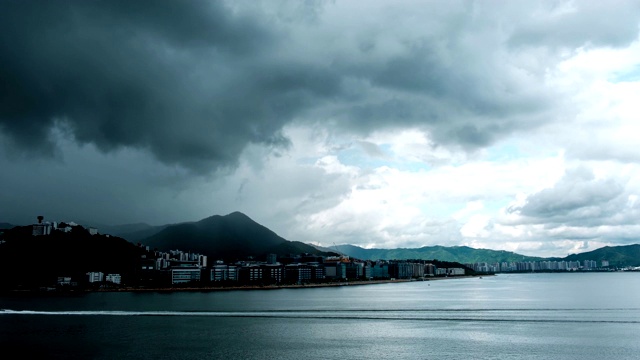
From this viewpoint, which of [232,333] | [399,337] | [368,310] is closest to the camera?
[399,337]

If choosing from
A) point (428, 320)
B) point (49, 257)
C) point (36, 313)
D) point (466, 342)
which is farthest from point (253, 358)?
point (49, 257)

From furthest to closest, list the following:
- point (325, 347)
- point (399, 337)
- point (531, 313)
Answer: point (531, 313)
point (399, 337)
point (325, 347)

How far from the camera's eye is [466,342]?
155ft

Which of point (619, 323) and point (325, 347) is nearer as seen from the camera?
point (325, 347)

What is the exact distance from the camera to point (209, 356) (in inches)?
1692

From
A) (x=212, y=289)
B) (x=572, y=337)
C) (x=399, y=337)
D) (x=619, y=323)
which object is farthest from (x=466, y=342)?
(x=212, y=289)

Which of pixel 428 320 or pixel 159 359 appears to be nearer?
pixel 159 359

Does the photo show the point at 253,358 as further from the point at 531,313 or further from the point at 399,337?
the point at 531,313

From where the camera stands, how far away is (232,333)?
181 feet

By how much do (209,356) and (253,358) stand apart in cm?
407

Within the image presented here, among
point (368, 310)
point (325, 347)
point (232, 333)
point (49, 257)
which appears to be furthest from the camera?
point (49, 257)

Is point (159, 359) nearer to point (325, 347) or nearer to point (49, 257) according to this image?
point (325, 347)

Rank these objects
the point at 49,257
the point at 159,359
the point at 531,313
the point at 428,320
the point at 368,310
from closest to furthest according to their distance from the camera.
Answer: the point at 159,359
the point at 428,320
the point at 531,313
the point at 368,310
the point at 49,257

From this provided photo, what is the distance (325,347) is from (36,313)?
188ft
